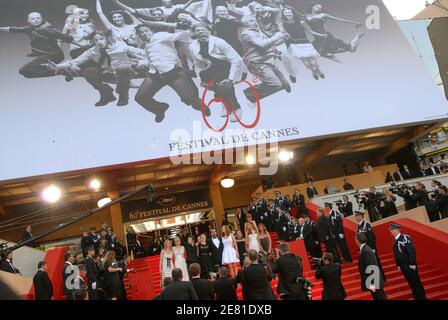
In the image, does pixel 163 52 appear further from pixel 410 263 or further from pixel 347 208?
pixel 410 263

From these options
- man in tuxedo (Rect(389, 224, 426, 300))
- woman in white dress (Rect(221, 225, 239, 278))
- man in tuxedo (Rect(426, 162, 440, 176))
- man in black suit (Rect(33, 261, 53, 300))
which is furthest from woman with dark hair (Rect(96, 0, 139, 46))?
man in tuxedo (Rect(426, 162, 440, 176))

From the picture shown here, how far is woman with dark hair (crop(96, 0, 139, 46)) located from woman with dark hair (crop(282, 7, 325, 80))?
6.03 m

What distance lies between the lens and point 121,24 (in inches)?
584

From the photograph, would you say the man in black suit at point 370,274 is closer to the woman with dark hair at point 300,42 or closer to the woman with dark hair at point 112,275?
the woman with dark hair at point 112,275

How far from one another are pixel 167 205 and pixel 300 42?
11259 millimetres

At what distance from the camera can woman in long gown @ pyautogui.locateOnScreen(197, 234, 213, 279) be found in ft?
33.8

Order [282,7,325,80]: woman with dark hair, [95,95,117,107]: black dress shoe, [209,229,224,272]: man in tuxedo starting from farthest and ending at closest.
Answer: [282,7,325,80]: woman with dark hair → [95,95,117,107]: black dress shoe → [209,229,224,272]: man in tuxedo

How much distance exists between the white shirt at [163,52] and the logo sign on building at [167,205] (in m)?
9.23

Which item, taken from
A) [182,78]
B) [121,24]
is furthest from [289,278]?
[121,24]

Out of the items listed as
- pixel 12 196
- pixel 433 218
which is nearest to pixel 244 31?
pixel 433 218

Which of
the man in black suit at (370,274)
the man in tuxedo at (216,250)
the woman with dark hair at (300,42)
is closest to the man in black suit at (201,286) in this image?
the man in black suit at (370,274)

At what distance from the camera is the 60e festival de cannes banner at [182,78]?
43.7ft

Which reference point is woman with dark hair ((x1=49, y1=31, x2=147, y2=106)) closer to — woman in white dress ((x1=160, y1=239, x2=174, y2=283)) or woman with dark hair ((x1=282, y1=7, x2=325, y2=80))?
woman with dark hair ((x1=282, y1=7, x2=325, y2=80))
